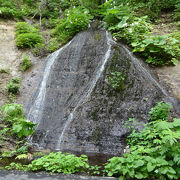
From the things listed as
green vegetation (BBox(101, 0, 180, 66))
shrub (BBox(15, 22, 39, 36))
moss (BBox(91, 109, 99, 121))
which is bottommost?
moss (BBox(91, 109, 99, 121))

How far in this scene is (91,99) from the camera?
6586mm

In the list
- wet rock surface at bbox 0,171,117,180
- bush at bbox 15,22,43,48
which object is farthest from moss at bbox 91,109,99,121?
bush at bbox 15,22,43,48

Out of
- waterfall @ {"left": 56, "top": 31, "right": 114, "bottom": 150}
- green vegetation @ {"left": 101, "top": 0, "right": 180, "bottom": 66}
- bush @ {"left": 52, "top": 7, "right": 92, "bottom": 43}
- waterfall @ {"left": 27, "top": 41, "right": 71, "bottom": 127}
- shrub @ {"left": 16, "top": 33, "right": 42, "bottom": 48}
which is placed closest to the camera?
waterfall @ {"left": 56, "top": 31, "right": 114, "bottom": 150}

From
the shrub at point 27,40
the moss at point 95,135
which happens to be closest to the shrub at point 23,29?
the shrub at point 27,40

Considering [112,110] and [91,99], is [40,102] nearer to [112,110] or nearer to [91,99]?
[91,99]

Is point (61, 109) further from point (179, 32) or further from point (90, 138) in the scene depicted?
point (179, 32)

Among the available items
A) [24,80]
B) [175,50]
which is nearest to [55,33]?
[24,80]

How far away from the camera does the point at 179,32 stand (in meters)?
8.70

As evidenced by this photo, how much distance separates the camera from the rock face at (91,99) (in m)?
5.65

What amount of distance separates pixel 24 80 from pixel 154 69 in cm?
593

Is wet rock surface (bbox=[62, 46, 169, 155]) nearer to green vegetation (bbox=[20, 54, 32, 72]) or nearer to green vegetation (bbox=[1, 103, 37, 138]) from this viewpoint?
green vegetation (bbox=[1, 103, 37, 138])

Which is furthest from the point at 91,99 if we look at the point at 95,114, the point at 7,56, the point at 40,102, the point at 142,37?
the point at 7,56

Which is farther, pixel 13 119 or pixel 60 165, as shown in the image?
pixel 13 119

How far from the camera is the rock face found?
223 inches
